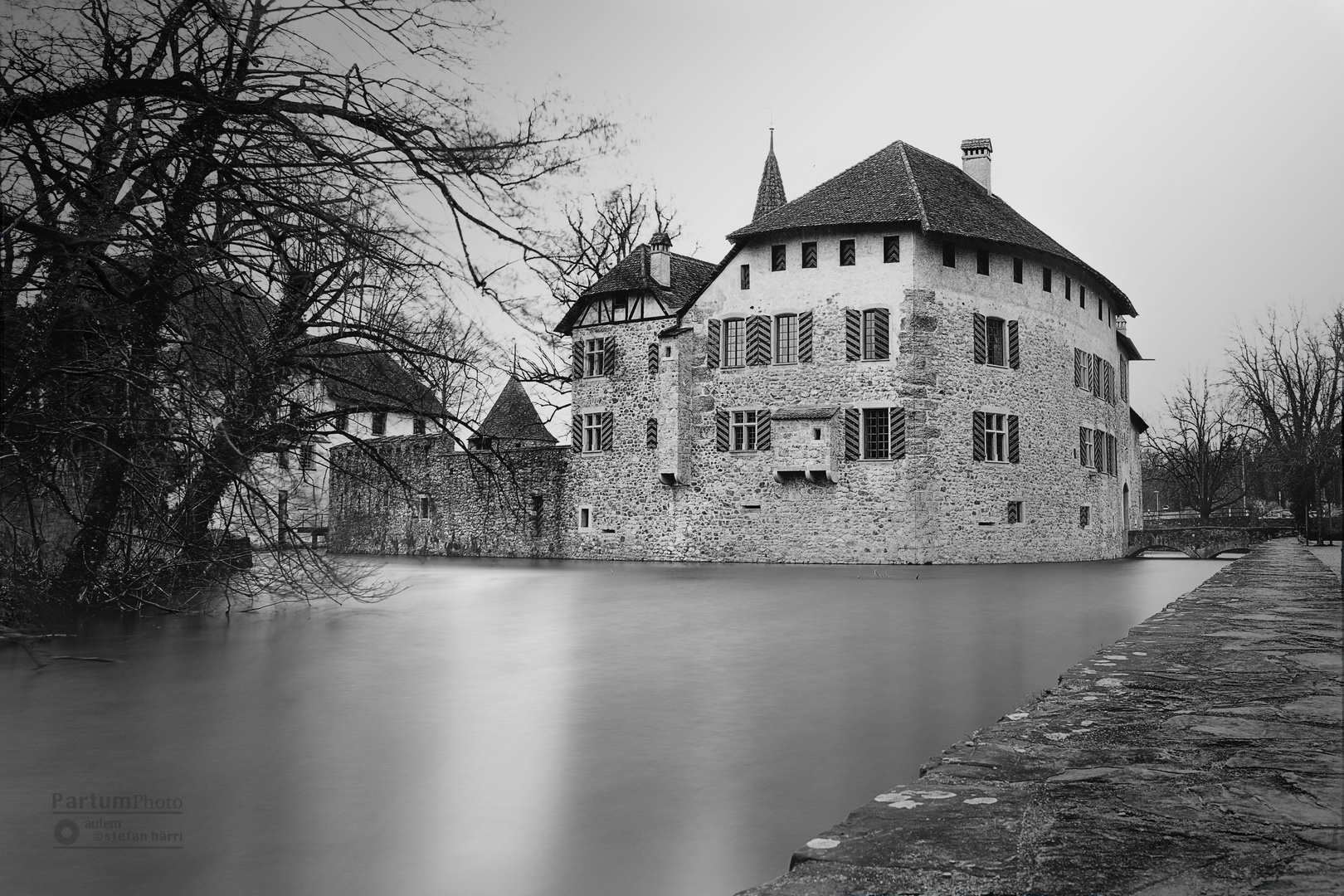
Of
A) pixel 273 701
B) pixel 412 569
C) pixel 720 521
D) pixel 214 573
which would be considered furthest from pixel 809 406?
pixel 273 701

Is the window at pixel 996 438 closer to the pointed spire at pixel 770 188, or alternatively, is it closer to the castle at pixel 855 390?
the castle at pixel 855 390

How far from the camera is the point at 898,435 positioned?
28453 millimetres

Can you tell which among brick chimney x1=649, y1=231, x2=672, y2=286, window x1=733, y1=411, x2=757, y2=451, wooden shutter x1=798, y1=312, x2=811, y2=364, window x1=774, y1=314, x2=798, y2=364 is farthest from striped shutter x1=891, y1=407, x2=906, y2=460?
brick chimney x1=649, y1=231, x2=672, y2=286

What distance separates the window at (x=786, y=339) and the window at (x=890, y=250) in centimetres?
288

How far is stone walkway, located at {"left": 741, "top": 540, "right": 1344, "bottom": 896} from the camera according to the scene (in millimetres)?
2209

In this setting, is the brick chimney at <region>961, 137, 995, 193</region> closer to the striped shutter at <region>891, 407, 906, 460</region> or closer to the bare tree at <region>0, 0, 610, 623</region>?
the striped shutter at <region>891, 407, 906, 460</region>

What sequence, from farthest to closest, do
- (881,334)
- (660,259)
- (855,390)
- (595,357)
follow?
(595,357)
(660,259)
(855,390)
(881,334)

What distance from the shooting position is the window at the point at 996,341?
29828mm

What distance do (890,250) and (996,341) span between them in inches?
163

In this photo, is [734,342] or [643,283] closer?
[734,342]

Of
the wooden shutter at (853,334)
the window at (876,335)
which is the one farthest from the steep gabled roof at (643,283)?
the window at (876,335)

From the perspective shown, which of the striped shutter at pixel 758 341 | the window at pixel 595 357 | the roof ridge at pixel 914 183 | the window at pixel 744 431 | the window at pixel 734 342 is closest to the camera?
the roof ridge at pixel 914 183

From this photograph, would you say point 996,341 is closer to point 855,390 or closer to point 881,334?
point 881,334

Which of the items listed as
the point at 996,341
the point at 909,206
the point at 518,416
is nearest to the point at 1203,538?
the point at 996,341
